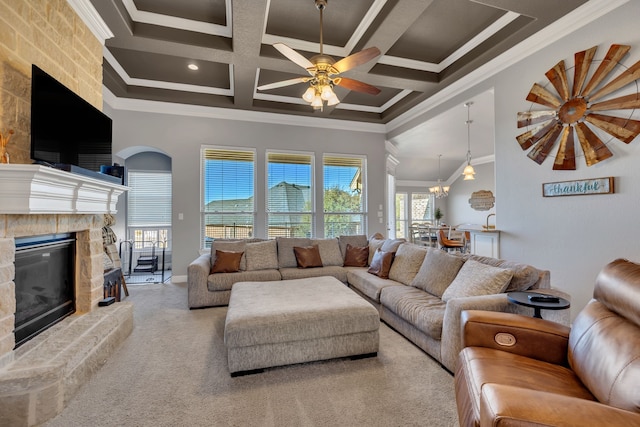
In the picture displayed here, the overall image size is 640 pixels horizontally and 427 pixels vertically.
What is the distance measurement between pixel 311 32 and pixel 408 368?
11.8 ft

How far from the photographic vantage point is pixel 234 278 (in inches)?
151

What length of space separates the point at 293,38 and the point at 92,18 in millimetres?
2003

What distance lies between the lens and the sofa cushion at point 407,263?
10.8ft

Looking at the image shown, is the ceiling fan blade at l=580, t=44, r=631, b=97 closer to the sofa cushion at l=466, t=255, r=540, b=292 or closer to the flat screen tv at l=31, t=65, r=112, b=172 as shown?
the sofa cushion at l=466, t=255, r=540, b=292

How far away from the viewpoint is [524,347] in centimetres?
160

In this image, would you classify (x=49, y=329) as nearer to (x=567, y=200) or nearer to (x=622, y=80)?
(x=567, y=200)

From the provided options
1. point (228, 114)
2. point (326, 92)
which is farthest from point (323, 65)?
point (228, 114)

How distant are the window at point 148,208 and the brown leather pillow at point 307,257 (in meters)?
3.38

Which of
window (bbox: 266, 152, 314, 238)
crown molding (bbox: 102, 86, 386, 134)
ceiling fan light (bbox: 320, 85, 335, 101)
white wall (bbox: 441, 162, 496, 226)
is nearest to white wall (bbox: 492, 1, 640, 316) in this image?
ceiling fan light (bbox: 320, 85, 335, 101)

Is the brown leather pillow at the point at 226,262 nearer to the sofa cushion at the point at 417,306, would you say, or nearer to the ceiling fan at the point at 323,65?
the sofa cushion at the point at 417,306

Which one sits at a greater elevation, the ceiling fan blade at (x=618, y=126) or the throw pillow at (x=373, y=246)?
the ceiling fan blade at (x=618, y=126)

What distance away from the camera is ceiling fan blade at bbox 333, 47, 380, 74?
2529 millimetres

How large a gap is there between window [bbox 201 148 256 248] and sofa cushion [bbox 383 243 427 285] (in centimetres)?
304

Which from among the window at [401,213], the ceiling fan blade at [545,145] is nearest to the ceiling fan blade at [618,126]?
the ceiling fan blade at [545,145]
